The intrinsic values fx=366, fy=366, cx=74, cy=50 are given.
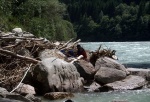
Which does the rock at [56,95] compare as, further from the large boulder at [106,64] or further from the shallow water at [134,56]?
the shallow water at [134,56]

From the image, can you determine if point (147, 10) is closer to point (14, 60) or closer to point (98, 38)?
point (98, 38)

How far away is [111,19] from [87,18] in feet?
36.8

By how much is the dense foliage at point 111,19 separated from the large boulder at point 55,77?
8262 cm

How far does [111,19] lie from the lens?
394ft

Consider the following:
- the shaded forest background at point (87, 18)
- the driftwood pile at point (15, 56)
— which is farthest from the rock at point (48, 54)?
the shaded forest background at point (87, 18)

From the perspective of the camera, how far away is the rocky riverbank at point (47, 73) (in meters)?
13.0

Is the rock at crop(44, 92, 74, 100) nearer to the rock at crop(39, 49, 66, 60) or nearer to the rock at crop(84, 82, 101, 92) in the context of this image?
the rock at crop(84, 82, 101, 92)

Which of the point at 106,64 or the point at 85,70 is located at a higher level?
the point at 106,64

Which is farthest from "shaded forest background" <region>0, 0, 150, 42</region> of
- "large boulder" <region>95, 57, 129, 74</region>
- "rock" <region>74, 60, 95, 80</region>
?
"large boulder" <region>95, 57, 129, 74</region>

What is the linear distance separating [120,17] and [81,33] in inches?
566

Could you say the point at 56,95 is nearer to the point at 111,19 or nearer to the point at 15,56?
the point at 15,56

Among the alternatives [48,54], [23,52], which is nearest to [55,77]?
[23,52]

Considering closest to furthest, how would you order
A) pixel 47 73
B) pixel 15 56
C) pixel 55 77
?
pixel 47 73, pixel 55 77, pixel 15 56

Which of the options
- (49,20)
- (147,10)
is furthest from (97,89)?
(147,10)
